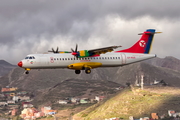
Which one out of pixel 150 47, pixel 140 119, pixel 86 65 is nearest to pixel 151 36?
pixel 150 47

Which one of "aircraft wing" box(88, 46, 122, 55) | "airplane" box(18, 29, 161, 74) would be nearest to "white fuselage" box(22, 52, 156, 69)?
"airplane" box(18, 29, 161, 74)

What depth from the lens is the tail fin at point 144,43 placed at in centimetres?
8438

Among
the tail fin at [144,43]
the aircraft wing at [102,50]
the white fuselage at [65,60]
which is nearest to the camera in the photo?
the white fuselage at [65,60]

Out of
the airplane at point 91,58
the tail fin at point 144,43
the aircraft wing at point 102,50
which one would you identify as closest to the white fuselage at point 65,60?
the airplane at point 91,58

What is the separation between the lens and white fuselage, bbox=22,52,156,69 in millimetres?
72000

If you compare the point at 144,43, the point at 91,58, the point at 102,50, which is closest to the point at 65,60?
the point at 91,58

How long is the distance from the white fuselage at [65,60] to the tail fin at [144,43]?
2783 mm

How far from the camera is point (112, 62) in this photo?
78.6 meters

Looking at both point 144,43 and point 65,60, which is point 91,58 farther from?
point 144,43

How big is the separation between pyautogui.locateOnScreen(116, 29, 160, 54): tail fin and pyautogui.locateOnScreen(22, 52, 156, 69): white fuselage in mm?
2783

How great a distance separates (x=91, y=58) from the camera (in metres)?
76.8

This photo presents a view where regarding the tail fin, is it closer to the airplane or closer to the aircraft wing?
the airplane

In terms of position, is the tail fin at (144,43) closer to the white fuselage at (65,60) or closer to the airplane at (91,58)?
the airplane at (91,58)

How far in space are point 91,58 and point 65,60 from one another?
6.38 m
